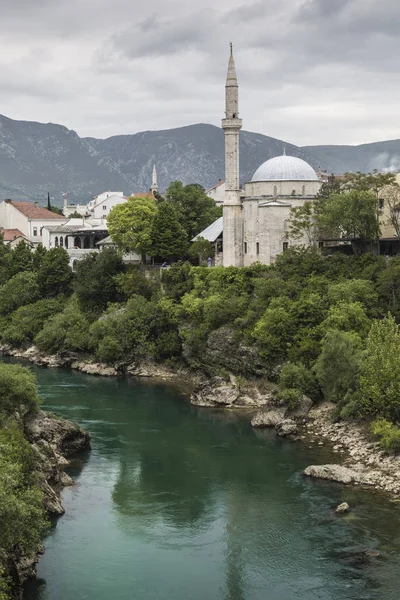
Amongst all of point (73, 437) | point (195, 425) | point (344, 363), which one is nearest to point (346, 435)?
point (344, 363)

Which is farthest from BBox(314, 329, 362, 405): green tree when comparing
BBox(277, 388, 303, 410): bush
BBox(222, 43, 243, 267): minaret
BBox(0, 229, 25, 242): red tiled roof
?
BBox(0, 229, 25, 242): red tiled roof

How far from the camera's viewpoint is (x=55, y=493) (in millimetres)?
34312

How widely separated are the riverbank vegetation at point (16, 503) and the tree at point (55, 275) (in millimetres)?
40141

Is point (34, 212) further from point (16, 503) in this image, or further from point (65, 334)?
point (16, 503)

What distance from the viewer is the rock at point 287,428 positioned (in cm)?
4372

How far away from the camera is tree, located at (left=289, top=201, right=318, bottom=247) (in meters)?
60.7

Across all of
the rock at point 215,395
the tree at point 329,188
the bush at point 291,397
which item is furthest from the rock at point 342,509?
the tree at point 329,188

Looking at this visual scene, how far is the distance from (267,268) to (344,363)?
1641cm

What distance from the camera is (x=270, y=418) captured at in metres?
46.0

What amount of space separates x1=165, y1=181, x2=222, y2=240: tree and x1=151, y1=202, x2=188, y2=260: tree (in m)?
3.89

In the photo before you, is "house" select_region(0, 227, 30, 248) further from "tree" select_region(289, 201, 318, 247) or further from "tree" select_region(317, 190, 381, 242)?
"tree" select_region(317, 190, 381, 242)

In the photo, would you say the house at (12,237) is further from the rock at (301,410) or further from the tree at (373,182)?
the rock at (301,410)

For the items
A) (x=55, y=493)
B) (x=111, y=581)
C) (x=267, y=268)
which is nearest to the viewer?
(x=111, y=581)

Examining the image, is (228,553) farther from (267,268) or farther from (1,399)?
(267,268)
